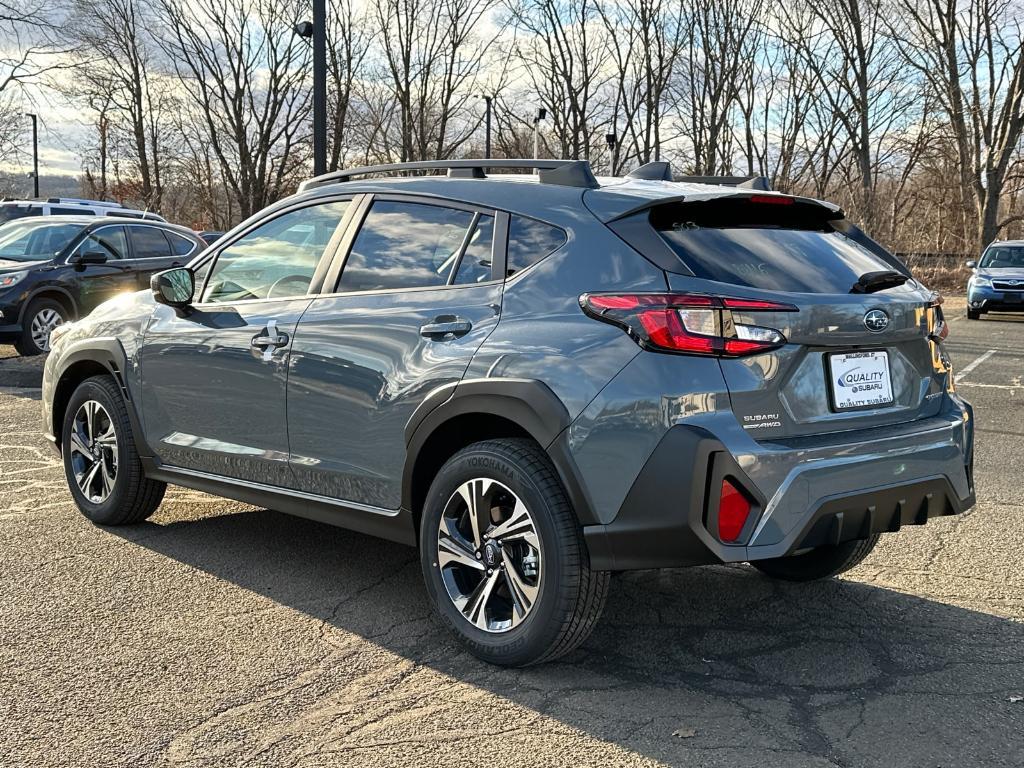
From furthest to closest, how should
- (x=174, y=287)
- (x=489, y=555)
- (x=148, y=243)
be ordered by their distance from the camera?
1. (x=148, y=243)
2. (x=174, y=287)
3. (x=489, y=555)

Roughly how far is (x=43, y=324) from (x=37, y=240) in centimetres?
121

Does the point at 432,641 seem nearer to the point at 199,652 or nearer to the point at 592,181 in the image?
the point at 199,652

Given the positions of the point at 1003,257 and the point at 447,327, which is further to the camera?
the point at 1003,257

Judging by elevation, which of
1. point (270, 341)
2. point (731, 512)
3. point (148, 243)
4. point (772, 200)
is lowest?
point (731, 512)

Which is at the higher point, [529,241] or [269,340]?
[529,241]

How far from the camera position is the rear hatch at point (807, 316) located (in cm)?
323

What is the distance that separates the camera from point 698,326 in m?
3.19

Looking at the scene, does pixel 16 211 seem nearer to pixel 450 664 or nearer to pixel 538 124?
pixel 450 664

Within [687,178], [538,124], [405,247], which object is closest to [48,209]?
[405,247]

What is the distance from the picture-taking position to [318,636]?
3.87 metres

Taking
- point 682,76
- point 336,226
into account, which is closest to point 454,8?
point 682,76

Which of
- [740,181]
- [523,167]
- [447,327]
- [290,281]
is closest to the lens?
[447,327]

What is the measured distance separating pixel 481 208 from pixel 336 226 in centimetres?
81

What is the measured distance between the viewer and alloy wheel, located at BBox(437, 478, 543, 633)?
350cm
